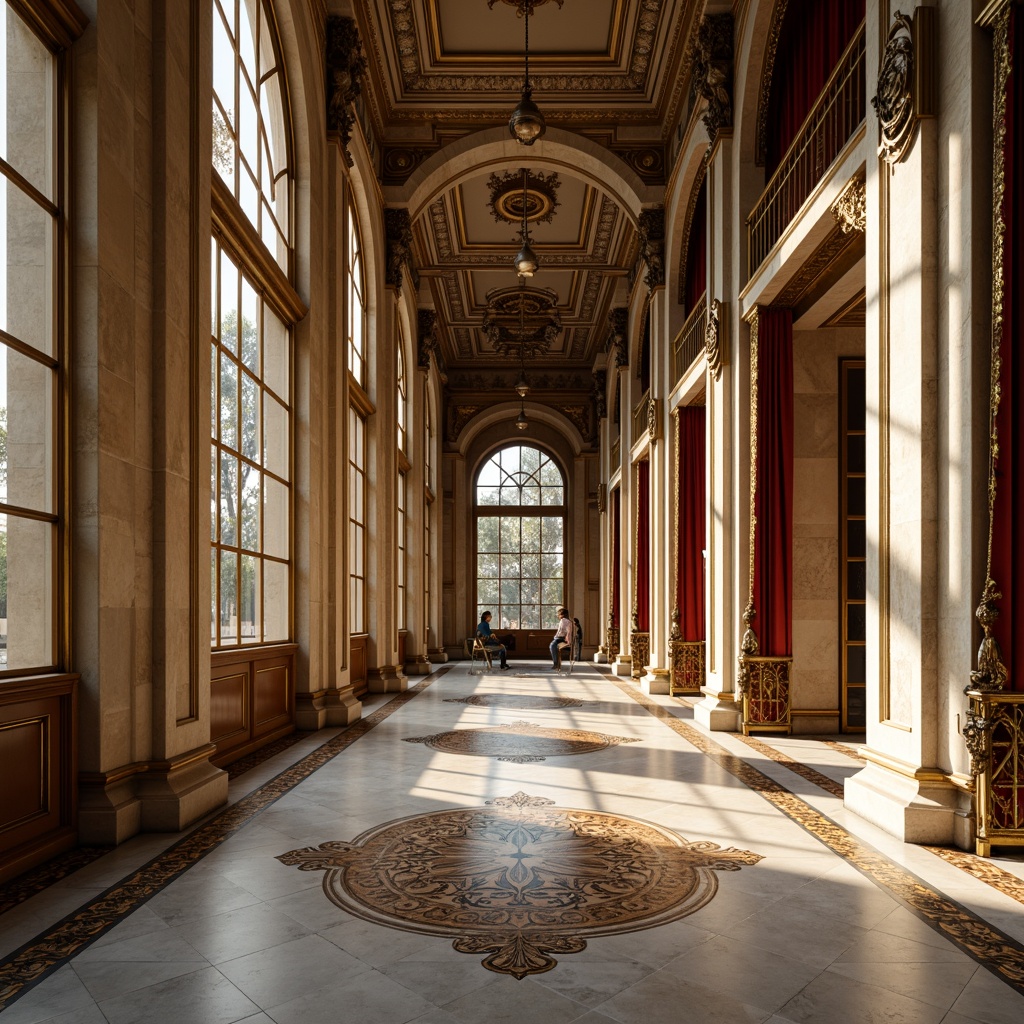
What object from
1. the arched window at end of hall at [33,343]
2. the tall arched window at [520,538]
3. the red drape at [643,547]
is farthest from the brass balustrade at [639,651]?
the arched window at end of hall at [33,343]

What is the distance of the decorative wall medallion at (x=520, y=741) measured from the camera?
7.47 meters

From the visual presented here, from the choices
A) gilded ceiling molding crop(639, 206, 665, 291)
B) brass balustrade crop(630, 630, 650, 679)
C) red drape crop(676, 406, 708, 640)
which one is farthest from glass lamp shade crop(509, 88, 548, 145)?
brass balustrade crop(630, 630, 650, 679)

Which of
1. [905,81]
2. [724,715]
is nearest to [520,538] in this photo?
[724,715]

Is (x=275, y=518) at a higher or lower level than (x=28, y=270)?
lower

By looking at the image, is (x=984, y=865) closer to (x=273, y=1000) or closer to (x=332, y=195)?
(x=273, y=1000)

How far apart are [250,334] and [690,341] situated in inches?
248

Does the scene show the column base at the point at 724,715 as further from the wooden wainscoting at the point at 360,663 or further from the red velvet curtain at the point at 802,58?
the red velvet curtain at the point at 802,58

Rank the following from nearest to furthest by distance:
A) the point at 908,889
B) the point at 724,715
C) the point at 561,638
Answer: the point at 908,889 → the point at 724,715 → the point at 561,638

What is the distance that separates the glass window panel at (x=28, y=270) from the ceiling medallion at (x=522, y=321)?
48.8 feet

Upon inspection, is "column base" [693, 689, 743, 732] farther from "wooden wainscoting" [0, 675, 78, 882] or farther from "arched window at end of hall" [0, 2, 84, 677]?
"arched window at end of hall" [0, 2, 84, 677]

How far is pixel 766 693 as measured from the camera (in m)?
8.55

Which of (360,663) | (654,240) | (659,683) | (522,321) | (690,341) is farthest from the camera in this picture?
(522,321)

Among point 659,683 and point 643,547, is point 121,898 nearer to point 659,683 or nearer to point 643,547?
point 659,683

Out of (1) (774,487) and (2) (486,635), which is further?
(2) (486,635)
